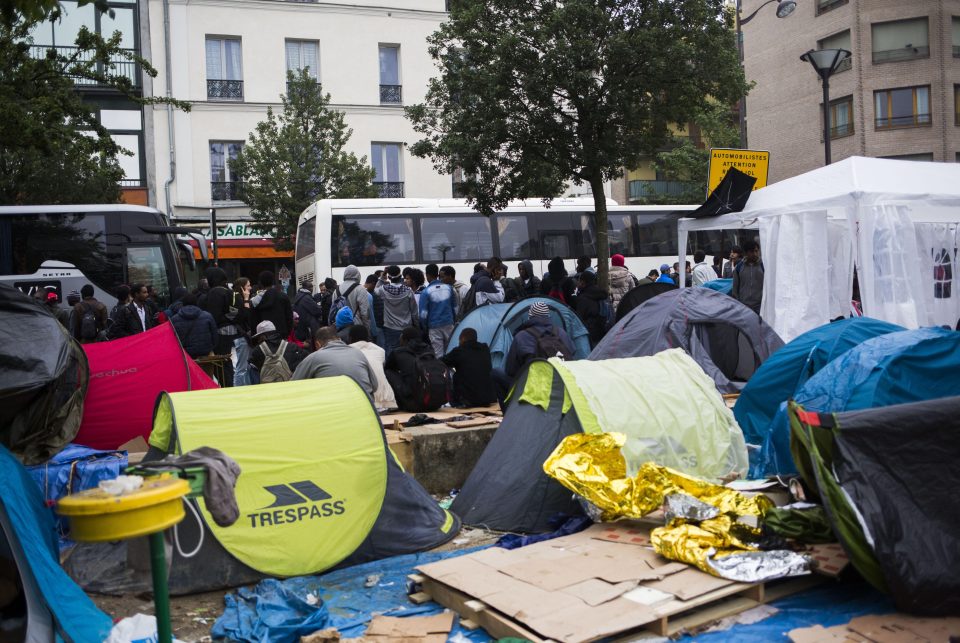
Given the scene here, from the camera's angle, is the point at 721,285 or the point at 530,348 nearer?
the point at 530,348

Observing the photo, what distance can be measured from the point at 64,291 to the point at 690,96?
41.4 ft

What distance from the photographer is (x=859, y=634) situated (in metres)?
4.61

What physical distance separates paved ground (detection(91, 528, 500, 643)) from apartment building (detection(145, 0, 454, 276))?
72.2 feet

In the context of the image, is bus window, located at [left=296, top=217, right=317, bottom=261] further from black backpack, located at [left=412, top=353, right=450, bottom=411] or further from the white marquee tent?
black backpack, located at [left=412, top=353, right=450, bottom=411]

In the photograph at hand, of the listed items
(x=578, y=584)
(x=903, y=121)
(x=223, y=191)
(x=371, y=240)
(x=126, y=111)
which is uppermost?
(x=126, y=111)

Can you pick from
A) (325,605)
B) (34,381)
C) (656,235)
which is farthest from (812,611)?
(656,235)

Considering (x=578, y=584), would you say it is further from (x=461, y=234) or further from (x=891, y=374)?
(x=461, y=234)

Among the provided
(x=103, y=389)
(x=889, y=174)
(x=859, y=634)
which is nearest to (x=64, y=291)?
(x=103, y=389)

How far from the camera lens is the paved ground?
5312mm

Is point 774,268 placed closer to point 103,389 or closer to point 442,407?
point 442,407

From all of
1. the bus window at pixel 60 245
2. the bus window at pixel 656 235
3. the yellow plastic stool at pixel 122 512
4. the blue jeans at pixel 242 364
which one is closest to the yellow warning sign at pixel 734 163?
the blue jeans at pixel 242 364

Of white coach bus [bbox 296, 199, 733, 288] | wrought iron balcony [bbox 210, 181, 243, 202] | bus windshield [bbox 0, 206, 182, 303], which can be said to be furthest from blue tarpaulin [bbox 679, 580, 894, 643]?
wrought iron balcony [bbox 210, 181, 243, 202]

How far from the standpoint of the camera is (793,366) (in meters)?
8.12

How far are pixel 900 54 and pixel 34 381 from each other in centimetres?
3286
